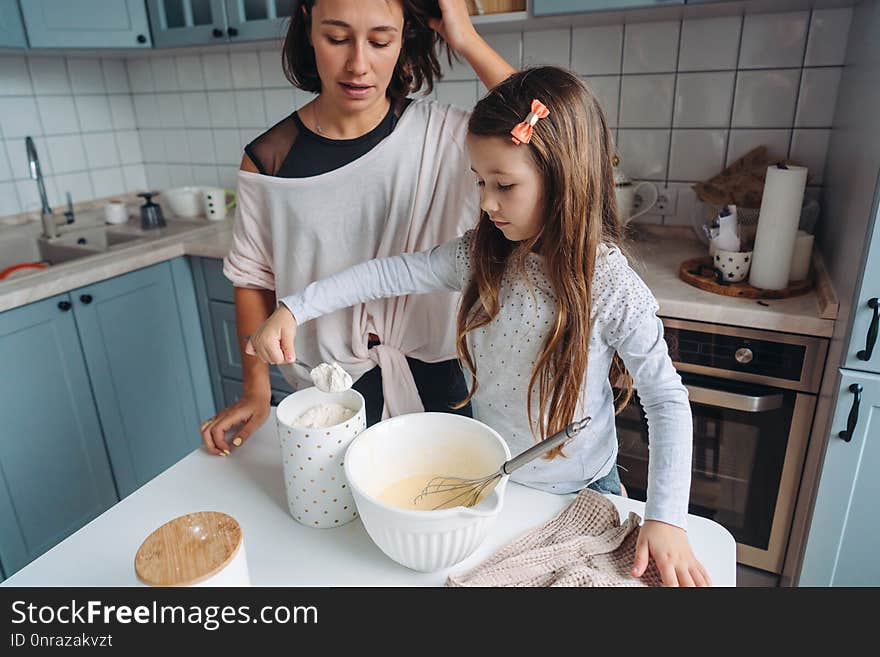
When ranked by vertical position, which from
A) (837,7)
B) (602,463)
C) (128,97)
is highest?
(837,7)

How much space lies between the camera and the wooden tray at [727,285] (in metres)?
1.31

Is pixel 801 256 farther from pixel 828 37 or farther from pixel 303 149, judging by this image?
pixel 303 149

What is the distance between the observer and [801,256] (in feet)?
4.45

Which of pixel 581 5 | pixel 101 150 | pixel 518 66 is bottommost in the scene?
pixel 101 150

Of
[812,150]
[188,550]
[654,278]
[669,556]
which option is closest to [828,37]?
[812,150]

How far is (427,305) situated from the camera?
3.48ft

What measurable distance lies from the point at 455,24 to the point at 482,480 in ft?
2.33

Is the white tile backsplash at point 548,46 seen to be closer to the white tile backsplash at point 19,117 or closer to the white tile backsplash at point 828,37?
the white tile backsplash at point 828,37

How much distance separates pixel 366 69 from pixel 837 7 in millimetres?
1227
